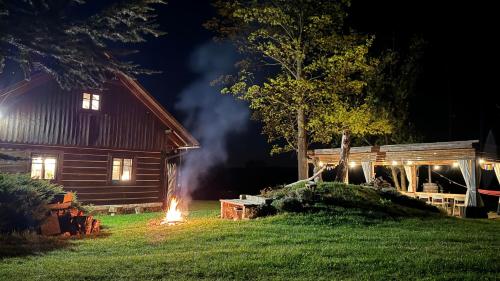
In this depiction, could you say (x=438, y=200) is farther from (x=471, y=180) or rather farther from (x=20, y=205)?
(x=20, y=205)

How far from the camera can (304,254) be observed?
9.17 metres

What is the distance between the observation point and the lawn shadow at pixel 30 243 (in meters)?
9.92

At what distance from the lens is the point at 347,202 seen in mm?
16125

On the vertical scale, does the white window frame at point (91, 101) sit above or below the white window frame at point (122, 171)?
above

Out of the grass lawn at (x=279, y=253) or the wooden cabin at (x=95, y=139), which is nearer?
the grass lawn at (x=279, y=253)

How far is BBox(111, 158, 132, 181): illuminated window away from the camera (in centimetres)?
2133

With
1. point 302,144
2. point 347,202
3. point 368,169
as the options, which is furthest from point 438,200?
point 347,202

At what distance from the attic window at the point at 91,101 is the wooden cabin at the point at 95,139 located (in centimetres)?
5

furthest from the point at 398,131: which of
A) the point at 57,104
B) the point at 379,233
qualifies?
the point at 57,104

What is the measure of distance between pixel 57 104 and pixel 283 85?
11.4 m

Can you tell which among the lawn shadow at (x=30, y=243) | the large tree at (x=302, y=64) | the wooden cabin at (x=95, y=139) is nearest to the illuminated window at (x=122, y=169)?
the wooden cabin at (x=95, y=139)

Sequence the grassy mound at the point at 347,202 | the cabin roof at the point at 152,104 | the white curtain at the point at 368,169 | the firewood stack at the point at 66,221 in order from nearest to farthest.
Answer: the firewood stack at the point at 66,221 < the grassy mound at the point at 347,202 < the cabin roof at the point at 152,104 < the white curtain at the point at 368,169

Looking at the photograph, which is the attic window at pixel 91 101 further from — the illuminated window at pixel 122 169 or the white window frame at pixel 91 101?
the illuminated window at pixel 122 169

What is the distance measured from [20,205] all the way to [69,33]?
Answer: 7.15 metres
